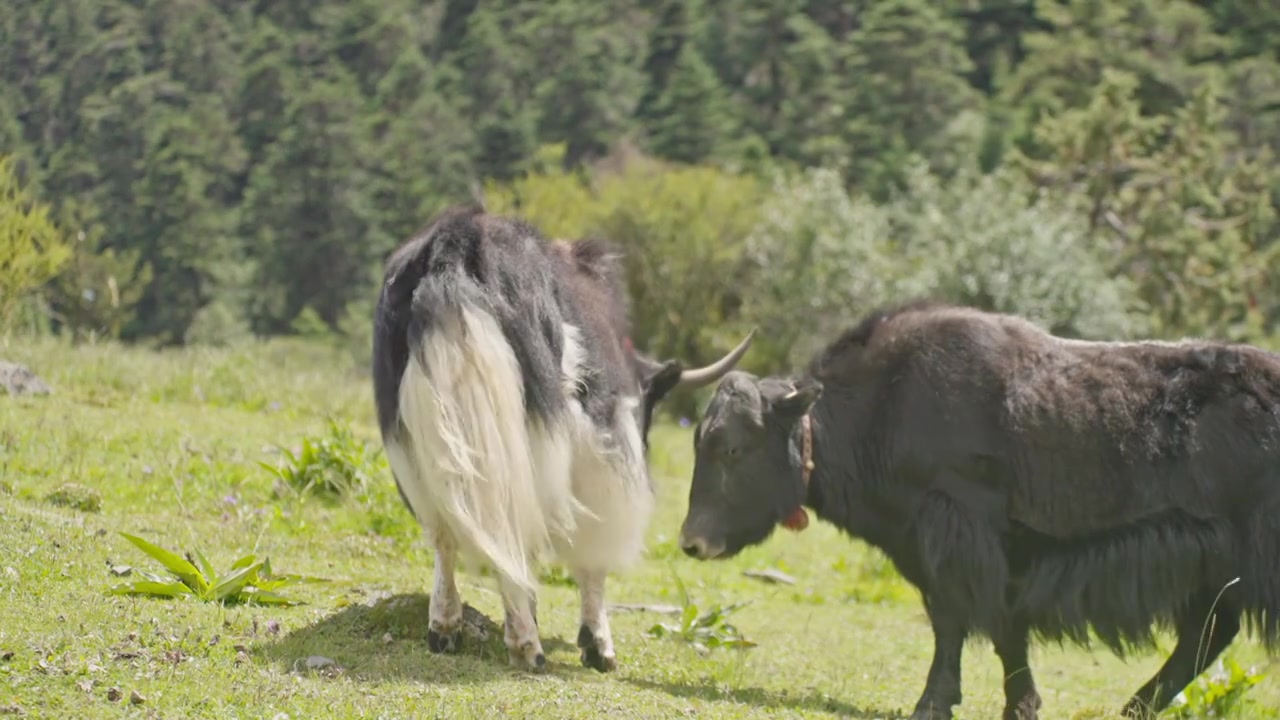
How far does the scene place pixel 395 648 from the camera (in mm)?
5363

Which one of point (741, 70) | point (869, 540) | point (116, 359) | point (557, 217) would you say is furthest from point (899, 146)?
point (869, 540)

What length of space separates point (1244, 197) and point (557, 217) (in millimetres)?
13426

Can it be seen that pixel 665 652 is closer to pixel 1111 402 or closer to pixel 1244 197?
pixel 1111 402

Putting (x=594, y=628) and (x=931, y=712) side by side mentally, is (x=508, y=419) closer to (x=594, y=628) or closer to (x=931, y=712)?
(x=594, y=628)

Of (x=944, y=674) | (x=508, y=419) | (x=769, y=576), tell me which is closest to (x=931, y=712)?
(x=944, y=674)

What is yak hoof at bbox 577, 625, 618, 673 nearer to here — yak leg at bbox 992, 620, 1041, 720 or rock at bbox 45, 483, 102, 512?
yak leg at bbox 992, 620, 1041, 720

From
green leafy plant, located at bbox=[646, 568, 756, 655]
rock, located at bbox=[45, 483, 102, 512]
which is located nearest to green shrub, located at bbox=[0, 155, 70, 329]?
rock, located at bbox=[45, 483, 102, 512]

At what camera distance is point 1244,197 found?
89.9 feet

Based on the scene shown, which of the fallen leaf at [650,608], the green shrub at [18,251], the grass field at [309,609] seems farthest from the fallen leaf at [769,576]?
the green shrub at [18,251]

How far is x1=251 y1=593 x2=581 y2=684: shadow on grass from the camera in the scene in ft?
16.2

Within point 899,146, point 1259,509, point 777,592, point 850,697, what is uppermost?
point 1259,509

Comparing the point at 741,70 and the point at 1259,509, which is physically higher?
the point at 1259,509

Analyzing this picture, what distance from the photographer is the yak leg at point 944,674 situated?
567 centimetres

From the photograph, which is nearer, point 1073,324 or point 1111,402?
point 1111,402
